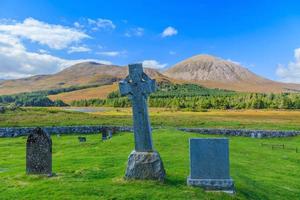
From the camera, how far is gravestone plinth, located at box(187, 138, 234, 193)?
53.4 feet

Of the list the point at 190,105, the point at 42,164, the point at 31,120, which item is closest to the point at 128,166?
the point at 42,164

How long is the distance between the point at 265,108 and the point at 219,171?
12499cm

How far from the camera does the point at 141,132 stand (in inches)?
686

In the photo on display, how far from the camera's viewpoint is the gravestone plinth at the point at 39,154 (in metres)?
18.7

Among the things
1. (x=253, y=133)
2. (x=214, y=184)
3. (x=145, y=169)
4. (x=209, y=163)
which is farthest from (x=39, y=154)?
(x=253, y=133)

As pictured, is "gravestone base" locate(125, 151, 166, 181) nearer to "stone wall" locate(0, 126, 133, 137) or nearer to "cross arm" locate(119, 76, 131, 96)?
"cross arm" locate(119, 76, 131, 96)

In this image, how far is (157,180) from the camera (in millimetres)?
16703

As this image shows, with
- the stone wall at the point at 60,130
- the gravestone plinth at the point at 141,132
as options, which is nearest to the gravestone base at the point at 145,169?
the gravestone plinth at the point at 141,132

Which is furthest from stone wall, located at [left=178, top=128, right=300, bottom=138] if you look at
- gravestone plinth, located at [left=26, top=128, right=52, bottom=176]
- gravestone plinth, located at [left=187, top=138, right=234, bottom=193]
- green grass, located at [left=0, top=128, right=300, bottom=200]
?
gravestone plinth, located at [left=26, top=128, right=52, bottom=176]

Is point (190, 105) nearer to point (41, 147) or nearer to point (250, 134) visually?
point (250, 134)

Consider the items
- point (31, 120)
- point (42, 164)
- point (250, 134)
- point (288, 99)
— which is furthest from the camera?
point (288, 99)

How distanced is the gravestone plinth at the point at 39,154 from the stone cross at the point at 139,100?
14.7ft

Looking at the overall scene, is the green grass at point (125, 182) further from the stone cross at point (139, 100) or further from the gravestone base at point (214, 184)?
the stone cross at point (139, 100)

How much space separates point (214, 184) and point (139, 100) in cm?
488
